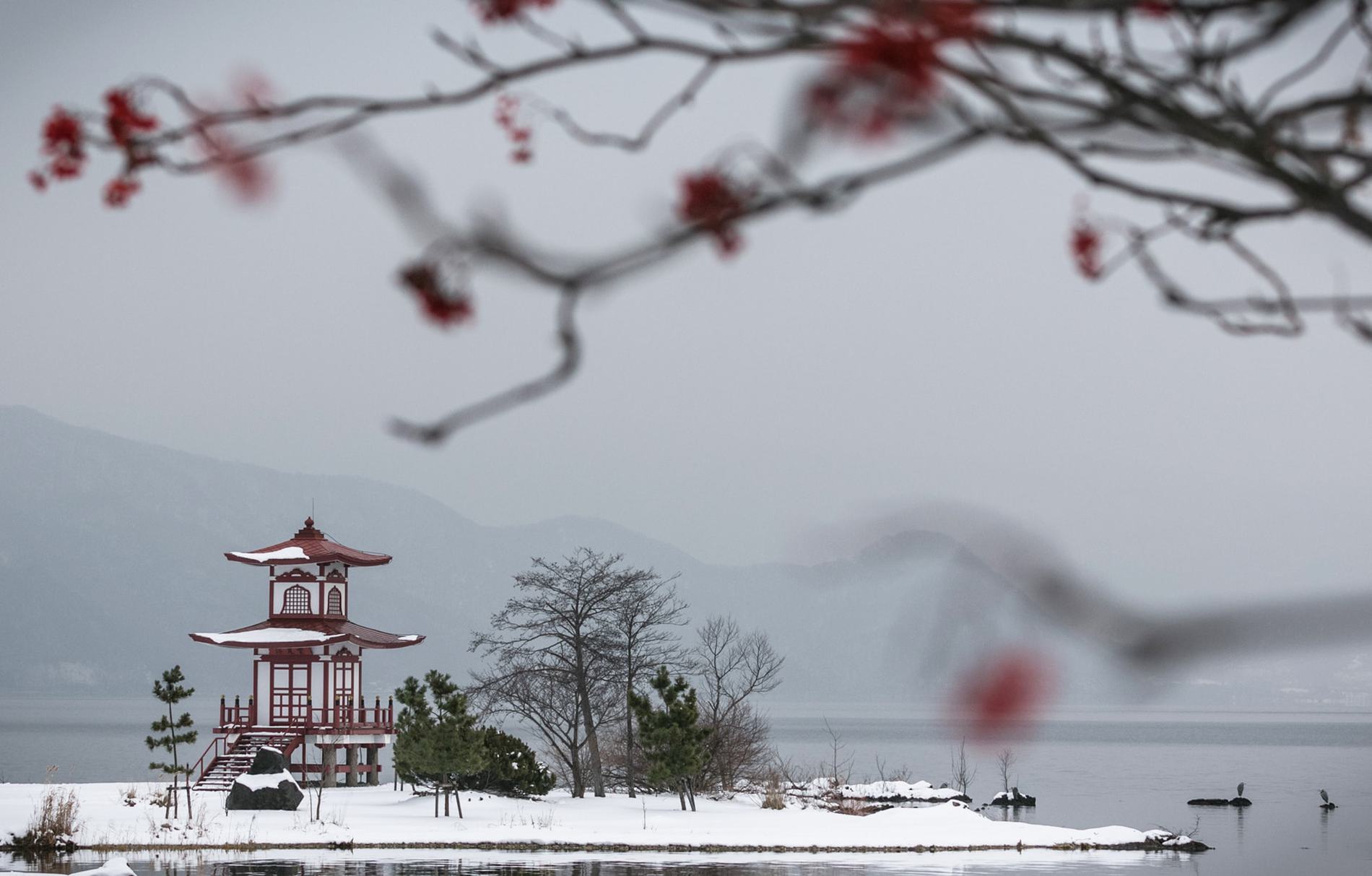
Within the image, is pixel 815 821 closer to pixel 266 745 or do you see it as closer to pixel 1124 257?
pixel 266 745

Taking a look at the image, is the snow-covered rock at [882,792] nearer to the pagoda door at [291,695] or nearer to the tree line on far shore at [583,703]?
the tree line on far shore at [583,703]

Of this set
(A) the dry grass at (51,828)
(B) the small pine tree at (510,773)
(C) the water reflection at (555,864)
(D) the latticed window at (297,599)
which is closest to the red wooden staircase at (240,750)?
(D) the latticed window at (297,599)

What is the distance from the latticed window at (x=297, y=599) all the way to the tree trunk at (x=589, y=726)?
7.48 metres

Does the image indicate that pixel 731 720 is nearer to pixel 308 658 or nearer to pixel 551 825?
pixel 551 825

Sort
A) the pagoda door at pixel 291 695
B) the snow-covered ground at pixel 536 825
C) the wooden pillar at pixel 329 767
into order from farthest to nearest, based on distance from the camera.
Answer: the pagoda door at pixel 291 695 → the wooden pillar at pixel 329 767 → the snow-covered ground at pixel 536 825

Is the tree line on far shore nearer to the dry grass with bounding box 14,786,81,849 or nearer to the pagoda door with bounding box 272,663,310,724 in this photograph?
the pagoda door with bounding box 272,663,310,724

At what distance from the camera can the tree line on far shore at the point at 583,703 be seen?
101 feet

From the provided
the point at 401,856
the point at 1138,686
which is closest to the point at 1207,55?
the point at 1138,686

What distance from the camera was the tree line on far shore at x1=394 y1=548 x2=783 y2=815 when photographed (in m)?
30.8

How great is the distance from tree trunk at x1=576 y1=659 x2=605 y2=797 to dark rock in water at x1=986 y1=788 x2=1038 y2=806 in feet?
75.4

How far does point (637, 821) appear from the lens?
31.5 meters

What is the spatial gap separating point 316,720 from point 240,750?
285 centimetres

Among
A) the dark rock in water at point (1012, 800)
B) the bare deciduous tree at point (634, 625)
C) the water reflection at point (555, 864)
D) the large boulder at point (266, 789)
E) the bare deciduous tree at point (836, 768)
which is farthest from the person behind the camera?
the dark rock in water at point (1012, 800)

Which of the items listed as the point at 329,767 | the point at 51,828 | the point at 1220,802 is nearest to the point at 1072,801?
the point at 1220,802
